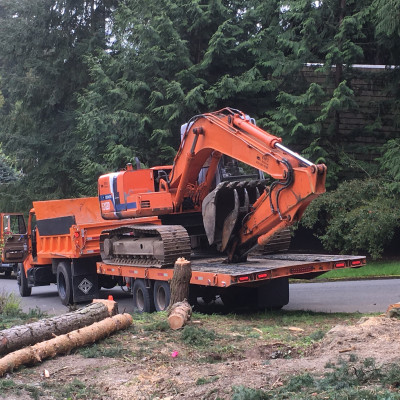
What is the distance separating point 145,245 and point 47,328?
4640 mm

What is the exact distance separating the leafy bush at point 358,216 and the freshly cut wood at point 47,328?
39.3ft

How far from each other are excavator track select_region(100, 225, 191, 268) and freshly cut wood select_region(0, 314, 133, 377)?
2.78 metres

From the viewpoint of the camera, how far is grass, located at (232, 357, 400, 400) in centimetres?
605

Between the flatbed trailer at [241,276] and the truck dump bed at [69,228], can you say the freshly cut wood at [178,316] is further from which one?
the truck dump bed at [69,228]

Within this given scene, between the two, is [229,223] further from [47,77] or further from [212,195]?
[47,77]

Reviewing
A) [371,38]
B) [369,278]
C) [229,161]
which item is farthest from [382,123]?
[229,161]

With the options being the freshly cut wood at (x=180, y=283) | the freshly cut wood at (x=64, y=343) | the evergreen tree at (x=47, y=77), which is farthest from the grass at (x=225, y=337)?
the evergreen tree at (x=47, y=77)

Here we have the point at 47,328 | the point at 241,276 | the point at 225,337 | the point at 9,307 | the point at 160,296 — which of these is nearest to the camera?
the point at 47,328

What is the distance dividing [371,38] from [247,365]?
20.0 m

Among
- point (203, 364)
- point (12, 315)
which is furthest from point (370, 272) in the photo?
point (203, 364)

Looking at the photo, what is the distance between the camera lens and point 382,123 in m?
25.1

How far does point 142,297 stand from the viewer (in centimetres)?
1434

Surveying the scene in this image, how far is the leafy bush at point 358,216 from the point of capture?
67.9 feet

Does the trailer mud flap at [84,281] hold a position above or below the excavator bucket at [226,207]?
below
